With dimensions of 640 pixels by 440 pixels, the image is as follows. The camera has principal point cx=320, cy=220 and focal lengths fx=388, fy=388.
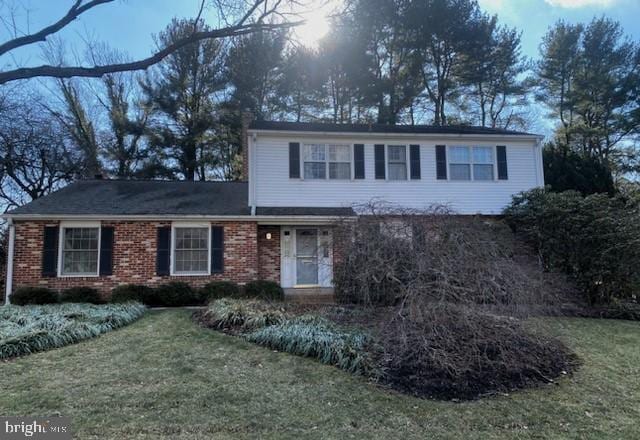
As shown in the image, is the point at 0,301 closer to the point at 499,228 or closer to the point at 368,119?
the point at 499,228

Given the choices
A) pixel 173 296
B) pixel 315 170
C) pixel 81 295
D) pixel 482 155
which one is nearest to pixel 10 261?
pixel 81 295

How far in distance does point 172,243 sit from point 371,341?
7.66 meters

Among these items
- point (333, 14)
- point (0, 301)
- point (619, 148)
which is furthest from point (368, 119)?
point (0, 301)

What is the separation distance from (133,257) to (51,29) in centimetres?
702

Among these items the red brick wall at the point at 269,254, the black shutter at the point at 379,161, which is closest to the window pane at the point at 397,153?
the black shutter at the point at 379,161

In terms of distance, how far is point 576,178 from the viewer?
18.4 metres

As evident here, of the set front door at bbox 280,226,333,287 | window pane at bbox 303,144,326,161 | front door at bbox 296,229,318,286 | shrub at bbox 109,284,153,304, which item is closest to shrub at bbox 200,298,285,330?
shrub at bbox 109,284,153,304

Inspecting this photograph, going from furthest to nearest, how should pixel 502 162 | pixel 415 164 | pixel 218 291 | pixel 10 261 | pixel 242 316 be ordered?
1. pixel 502 162
2. pixel 415 164
3. pixel 218 291
4. pixel 10 261
5. pixel 242 316

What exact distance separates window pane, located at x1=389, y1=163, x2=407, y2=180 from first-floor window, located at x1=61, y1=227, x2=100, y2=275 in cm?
926

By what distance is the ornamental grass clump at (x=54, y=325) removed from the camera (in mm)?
5867

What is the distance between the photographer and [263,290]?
10664mm

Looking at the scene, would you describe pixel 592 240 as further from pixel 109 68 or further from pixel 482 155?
pixel 109 68

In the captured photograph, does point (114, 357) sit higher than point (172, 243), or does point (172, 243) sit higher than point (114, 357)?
point (172, 243)

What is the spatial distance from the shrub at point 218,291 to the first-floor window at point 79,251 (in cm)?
327
